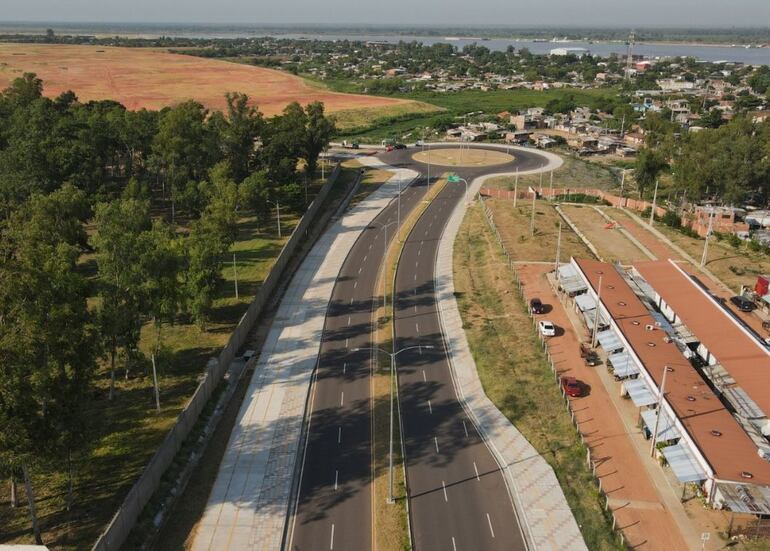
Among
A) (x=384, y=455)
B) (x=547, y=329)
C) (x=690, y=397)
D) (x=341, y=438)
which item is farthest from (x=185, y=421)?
(x=690, y=397)

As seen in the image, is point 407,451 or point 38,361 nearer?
point 38,361

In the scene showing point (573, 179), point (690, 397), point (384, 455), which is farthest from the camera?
point (573, 179)

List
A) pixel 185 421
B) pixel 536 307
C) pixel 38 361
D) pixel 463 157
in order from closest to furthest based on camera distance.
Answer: pixel 38 361, pixel 185 421, pixel 536 307, pixel 463 157

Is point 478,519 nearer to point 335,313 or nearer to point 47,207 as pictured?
point 335,313

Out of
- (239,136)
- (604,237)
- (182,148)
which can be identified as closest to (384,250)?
(604,237)

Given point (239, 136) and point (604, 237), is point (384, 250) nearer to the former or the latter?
point (604, 237)

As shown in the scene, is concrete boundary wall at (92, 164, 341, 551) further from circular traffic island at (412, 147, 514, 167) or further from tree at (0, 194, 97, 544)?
circular traffic island at (412, 147, 514, 167)

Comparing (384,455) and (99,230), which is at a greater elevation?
(99,230)

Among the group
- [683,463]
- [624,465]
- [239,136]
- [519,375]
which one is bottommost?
[624,465]
